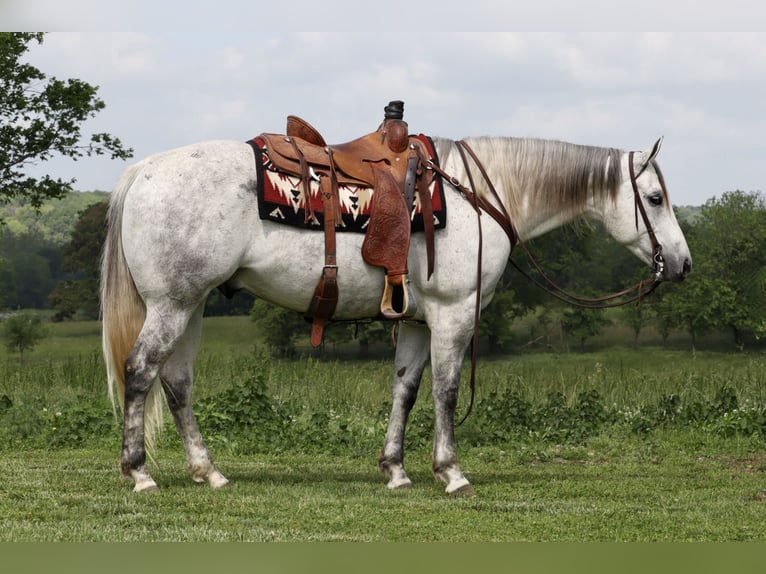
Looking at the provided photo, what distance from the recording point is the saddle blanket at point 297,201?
18.8ft

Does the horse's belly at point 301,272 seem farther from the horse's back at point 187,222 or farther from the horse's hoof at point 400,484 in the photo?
the horse's hoof at point 400,484

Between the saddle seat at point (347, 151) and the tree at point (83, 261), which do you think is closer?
the saddle seat at point (347, 151)

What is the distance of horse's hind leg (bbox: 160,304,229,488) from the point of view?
6.10m

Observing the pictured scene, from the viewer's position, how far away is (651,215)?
6.48 m

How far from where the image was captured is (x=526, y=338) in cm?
4909

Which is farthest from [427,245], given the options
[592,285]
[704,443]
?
[592,285]

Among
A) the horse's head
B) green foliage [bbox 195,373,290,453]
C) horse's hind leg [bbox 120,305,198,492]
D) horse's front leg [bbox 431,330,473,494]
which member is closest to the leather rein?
the horse's head

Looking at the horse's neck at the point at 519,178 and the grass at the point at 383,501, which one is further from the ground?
the horse's neck at the point at 519,178

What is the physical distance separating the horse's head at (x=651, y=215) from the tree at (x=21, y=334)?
36.0 meters

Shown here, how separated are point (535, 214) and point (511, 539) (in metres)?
2.56

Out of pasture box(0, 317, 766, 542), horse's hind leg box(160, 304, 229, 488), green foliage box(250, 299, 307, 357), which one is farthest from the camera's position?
green foliage box(250, 299, 307, 357)

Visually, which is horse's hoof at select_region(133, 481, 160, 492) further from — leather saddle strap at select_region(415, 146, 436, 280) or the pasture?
leather saddle strap at select_region(415, 146, 436, 280)

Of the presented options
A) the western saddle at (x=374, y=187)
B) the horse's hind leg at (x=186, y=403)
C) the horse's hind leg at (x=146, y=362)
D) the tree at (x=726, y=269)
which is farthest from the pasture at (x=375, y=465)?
the tree at (x=726, y=269)

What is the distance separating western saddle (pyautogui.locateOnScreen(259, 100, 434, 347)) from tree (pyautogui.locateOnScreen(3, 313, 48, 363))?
35.5 metres
